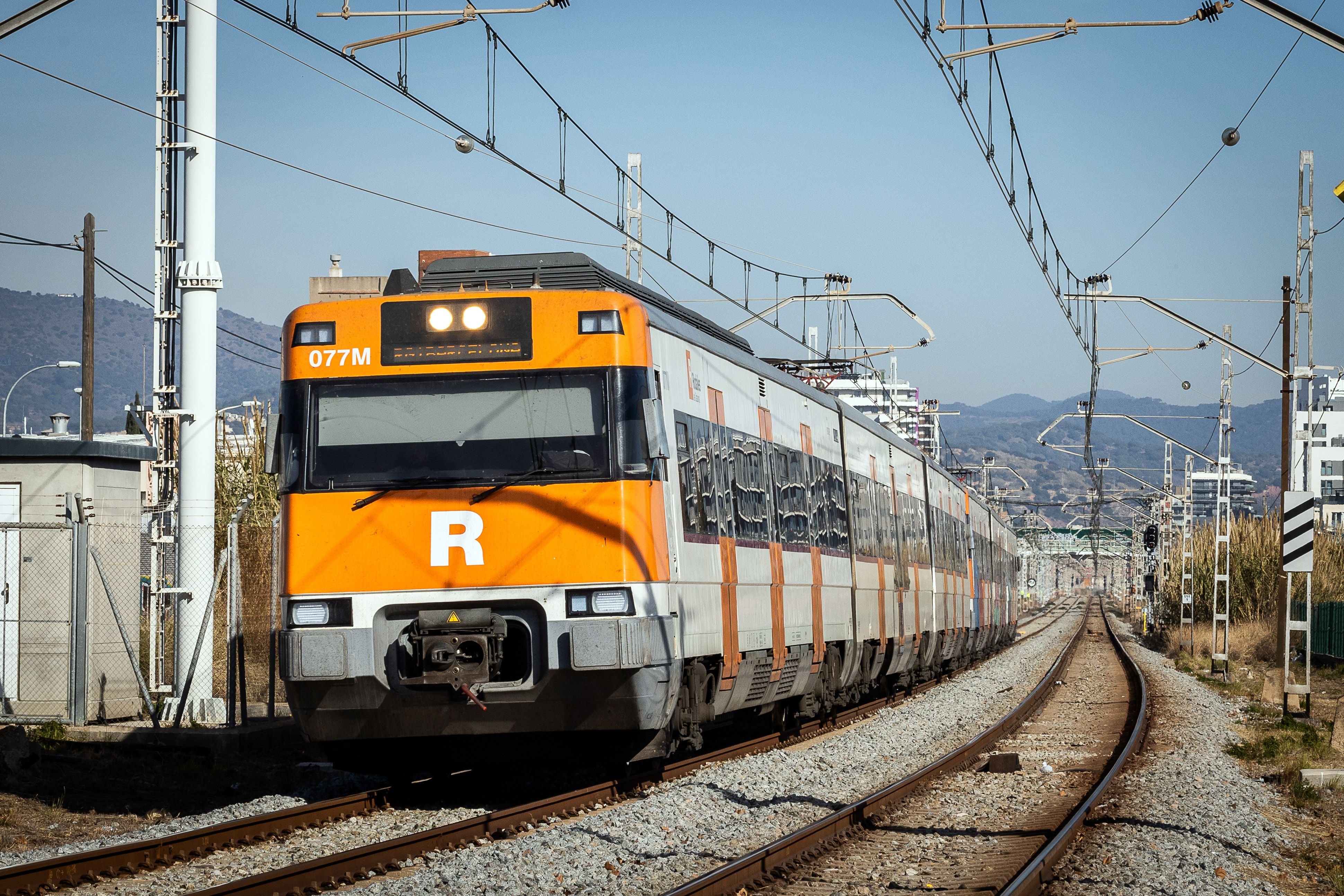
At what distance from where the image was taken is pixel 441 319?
10.5 m

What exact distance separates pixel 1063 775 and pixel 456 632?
250 inches

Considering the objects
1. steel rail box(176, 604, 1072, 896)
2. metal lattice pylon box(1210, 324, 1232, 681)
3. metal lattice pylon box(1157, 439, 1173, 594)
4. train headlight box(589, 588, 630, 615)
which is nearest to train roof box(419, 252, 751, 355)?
train headlight box(589, 588, 630, 615)

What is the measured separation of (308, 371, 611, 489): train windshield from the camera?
10.2 meters

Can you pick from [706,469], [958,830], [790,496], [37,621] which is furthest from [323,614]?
[37,621]

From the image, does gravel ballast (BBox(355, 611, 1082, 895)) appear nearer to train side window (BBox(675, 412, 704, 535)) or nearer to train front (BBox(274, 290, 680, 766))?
train front (BBox(274, 290, 680, 766))

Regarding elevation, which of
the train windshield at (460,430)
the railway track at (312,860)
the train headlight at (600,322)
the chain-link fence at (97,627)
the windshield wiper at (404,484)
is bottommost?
the railway track at (312,860)

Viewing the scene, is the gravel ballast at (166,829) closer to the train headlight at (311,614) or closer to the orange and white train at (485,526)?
the orange and white train at (485,526)

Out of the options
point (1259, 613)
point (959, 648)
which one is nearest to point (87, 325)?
point (959, 648)

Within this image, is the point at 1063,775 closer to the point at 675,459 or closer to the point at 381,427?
the point at 675,459

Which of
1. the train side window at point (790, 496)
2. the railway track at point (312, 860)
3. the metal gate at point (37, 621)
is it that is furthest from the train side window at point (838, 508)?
the metal gate at point (37, 621)

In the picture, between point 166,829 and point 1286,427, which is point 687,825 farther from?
point 1286,427

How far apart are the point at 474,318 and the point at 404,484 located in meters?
1.28

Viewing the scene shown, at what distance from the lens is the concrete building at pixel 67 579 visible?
49.4ft

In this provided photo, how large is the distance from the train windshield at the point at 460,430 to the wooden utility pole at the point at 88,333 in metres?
18.1
